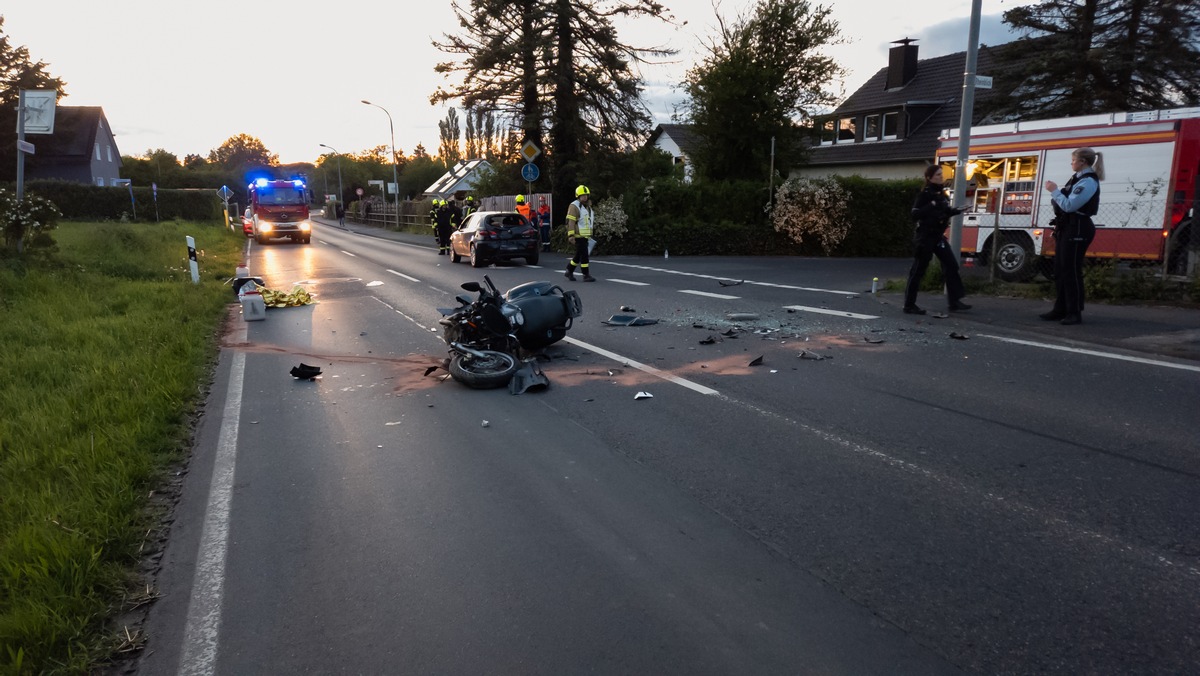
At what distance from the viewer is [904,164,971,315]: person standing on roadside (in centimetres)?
1030

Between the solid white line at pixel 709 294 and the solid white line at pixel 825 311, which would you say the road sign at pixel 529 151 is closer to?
the solid white line at pixel 709 294

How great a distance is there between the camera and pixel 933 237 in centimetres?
1035

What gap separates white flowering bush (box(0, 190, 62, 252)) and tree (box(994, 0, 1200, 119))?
28290 mm

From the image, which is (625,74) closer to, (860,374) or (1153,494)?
(860,374)

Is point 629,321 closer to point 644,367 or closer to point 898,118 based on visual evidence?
point 644,367

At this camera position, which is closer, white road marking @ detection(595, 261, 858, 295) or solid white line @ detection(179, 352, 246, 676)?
solid white line @ detection(179, 352, 246, 676)

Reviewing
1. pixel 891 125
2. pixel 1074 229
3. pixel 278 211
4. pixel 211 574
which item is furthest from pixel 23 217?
pixel 891 125

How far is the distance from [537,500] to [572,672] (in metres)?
1.68

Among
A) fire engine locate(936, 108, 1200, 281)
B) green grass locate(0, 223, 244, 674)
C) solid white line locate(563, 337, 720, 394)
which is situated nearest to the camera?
green grass locate(0, 223, 244, 674)

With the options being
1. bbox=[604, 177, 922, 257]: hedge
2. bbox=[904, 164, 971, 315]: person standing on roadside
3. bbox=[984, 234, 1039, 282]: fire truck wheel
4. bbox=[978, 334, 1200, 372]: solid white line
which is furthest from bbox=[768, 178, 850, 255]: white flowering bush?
bbox=[978, 334, 1200, 372]: solid white line

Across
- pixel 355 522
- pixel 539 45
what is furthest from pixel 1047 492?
pixel 539 45

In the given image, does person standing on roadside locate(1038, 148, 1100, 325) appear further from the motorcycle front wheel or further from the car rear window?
the car rear window

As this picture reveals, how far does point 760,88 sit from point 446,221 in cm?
1147

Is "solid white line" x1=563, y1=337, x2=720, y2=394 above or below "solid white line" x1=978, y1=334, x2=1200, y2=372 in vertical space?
below
